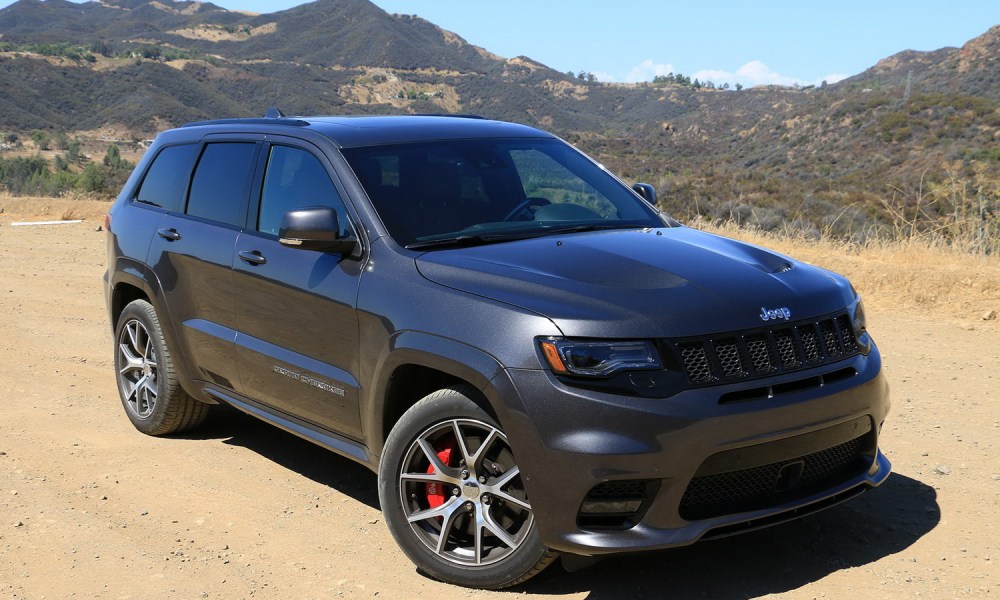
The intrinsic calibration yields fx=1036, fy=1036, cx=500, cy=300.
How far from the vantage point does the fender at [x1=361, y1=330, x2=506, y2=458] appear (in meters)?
3.77

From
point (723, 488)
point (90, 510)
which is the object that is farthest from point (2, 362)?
point (723, 488)

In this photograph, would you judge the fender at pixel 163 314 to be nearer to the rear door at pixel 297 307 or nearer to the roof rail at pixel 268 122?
the rear door at pixel 297 307

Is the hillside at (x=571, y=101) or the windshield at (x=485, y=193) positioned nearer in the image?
the windshield at (x=485, y=193)

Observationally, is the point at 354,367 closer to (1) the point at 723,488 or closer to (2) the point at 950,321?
(1) the point at 723,488

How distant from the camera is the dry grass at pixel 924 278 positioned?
9648mm

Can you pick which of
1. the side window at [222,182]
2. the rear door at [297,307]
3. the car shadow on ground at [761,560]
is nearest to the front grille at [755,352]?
the car shadow on ground at [761,560]

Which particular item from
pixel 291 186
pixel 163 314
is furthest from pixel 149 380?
pixel 291 186

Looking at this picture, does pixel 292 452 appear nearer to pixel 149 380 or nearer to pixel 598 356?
pixel 149 380

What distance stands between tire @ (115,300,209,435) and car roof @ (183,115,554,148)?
4.15ft

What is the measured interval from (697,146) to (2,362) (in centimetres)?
5363

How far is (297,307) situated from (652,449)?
1965mm

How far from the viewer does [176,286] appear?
18.9ft

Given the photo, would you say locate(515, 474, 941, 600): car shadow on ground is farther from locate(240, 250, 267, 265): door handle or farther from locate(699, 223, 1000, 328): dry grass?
locate(699, 223, 1000, 328): dry grass

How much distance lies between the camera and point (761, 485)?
382cm
